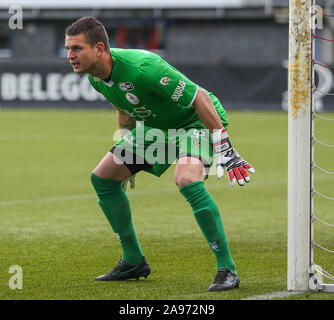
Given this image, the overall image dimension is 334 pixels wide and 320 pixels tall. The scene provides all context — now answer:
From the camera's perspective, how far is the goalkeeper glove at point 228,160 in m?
5.20

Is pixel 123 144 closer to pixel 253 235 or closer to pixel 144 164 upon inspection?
pixel 144 164

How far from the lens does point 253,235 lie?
7.48 meters

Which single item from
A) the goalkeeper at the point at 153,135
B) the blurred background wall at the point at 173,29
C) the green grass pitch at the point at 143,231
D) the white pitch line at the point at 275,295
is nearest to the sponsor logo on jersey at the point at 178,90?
the goalkeeper at the point at 153,135

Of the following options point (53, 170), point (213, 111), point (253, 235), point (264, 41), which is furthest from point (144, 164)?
point (264, 41)

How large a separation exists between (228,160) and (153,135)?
27.5 inches

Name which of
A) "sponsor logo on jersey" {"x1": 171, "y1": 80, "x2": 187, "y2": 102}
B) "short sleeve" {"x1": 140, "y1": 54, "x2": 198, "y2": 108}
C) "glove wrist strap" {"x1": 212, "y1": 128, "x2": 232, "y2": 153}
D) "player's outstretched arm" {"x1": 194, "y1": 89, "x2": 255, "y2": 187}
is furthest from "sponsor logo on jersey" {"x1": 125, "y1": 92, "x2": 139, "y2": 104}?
"glove wrist strap" {"x1": 212, "y1": 128, "x2": 232, "y2": 153}

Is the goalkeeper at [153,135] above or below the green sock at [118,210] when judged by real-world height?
above

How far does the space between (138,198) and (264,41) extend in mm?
26690

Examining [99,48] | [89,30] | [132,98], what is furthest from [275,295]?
[89,30]

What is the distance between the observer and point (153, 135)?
227 inches

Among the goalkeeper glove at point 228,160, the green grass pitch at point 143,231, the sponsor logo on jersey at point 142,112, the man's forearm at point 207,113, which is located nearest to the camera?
the goalkeeper glove at point 228,160

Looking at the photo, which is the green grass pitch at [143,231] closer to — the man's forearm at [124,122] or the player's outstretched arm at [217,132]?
the player's outstretched arm at [217,132]

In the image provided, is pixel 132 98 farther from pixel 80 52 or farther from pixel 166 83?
pixel 80 52

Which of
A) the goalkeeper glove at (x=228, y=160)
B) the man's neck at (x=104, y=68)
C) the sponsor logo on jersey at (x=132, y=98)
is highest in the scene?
the man's neck at (x=104, y=68)
